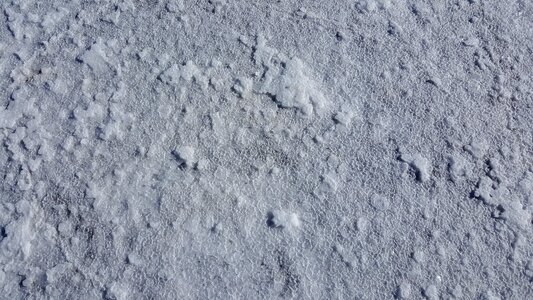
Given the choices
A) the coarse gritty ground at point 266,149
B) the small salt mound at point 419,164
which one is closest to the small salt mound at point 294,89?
the coarse gritty ground at point 266,149

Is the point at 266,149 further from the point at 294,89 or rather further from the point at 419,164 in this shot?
the point at 419,164

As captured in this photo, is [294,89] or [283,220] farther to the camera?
[294,89]

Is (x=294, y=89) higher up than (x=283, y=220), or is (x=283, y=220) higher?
(x=294, y=89)

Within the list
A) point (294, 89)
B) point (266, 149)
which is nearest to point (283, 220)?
point (266, 149)

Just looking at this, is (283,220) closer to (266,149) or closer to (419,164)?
(266,149)

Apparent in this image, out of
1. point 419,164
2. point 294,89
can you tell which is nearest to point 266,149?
point 294,89

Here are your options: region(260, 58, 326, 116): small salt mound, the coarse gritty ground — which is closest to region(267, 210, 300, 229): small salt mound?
the coarse gritty ground

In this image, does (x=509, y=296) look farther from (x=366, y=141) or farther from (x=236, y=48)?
(x=236, y=48)

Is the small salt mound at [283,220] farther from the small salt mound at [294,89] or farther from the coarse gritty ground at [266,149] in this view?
the small salt mound at [294,89]

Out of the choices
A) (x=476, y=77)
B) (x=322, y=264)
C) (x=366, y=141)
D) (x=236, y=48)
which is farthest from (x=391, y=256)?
(x=236, y=48)
